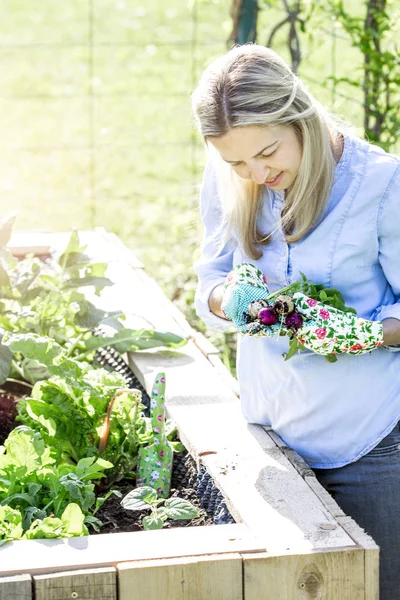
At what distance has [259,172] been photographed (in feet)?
7.25

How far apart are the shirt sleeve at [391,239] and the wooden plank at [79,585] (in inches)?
33.3

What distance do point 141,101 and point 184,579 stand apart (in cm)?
667

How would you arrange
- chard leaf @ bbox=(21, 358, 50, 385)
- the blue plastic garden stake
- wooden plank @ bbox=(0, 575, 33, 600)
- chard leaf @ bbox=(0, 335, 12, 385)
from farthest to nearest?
chard leaf @ bbox=(21, 358, 50, 385) < chard leaf @ bbox=(0, 335, 12, 385) < the blue plastic garden stake < wooden plank @ bbox=(0, 575, 33, 600)

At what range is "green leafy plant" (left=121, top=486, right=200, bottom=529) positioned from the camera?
85.1 inches

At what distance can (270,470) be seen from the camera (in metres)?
2.34

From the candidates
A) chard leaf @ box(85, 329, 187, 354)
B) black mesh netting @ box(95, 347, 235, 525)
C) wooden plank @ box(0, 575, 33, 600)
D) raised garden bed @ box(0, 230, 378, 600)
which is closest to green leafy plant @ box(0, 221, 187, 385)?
chard leaf @ box(85, 329, 187, 354)

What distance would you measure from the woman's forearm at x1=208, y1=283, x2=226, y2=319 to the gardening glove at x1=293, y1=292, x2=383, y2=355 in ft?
1.02

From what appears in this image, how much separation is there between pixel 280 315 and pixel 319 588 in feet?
1.88

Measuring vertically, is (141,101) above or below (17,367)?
below

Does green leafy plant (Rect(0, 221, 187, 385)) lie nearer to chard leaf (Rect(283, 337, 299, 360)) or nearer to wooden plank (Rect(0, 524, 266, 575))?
chard leaf (Rect(283, 337, 299, 360))

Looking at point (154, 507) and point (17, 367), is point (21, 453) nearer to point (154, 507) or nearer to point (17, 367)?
point (154, 507)

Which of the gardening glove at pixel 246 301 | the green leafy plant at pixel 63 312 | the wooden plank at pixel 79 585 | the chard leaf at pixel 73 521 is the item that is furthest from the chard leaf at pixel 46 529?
the green leafy plant at pixel 63 312

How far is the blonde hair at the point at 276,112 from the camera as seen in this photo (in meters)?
2.15

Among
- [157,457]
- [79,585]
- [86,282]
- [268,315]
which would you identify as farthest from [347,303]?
[86,282]
